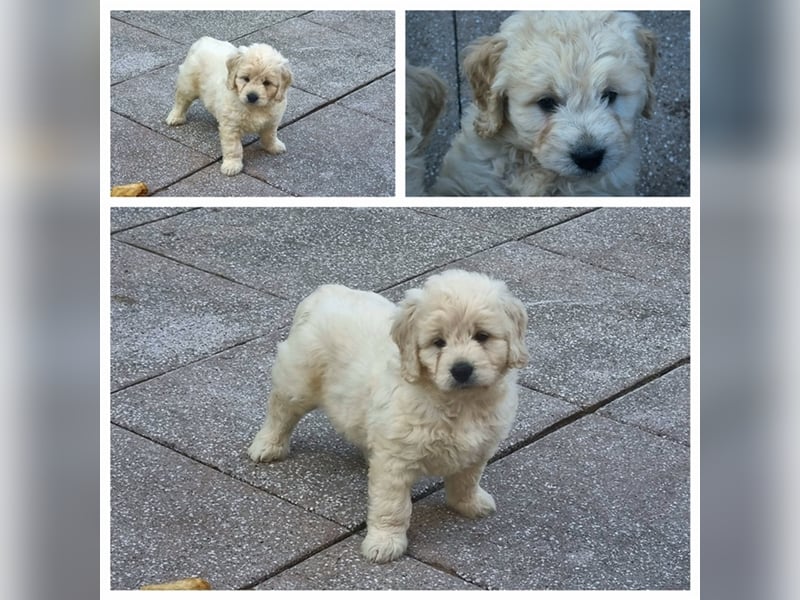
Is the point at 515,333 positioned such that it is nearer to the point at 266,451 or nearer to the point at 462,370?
the point at 462,370

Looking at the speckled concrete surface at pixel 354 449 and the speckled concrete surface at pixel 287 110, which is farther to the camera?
the speckled concrete surface at pixel 287 110

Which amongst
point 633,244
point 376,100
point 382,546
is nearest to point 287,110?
point 376,100

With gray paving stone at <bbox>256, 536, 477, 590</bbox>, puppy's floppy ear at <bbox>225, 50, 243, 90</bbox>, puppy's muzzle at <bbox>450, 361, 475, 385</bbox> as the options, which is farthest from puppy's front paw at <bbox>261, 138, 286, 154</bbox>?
gray paving stone at <bbox>256, 536, 477, 590</bbox>

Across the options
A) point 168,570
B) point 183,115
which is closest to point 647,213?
point 183,115

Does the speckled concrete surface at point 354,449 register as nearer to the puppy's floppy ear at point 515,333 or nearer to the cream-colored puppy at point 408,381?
the cream-colored puppy at point 408,381

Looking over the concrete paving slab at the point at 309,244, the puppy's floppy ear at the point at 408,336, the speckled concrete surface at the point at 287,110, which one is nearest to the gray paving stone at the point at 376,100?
the speckled concrete surface at the point at 287,110

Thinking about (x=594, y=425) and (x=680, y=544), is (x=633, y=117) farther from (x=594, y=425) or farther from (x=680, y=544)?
(x=680, y=544)
